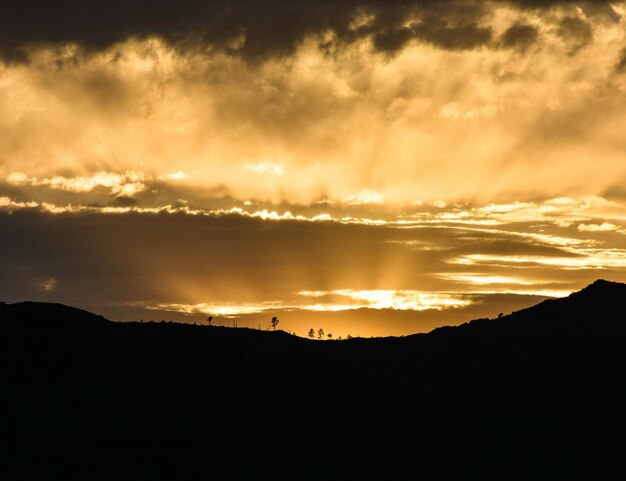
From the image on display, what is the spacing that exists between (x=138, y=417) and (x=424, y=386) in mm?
27746

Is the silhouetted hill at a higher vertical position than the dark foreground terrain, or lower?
higher

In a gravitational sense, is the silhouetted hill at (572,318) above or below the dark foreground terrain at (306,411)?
above

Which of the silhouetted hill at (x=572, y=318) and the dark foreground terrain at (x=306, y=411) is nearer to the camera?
the dark foreground terrain at (x=306, y=411)

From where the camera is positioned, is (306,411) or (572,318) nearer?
(306,411)

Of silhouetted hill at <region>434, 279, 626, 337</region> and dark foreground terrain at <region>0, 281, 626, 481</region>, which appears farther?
silhouetted hill at <region>434, 279, 626, 337</region>

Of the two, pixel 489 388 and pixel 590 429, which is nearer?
pixel 590 429

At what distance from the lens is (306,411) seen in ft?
246

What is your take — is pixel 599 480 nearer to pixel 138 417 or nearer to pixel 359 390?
pixel 359 390

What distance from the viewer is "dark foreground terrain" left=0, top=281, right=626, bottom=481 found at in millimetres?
63438

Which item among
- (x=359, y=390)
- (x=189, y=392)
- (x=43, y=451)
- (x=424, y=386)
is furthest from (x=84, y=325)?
(x=424, y=386)

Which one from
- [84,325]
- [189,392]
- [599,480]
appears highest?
[84,325]

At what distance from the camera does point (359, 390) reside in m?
83.0

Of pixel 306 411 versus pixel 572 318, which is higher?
pixel 572 318

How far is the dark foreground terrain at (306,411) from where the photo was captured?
63.4m
